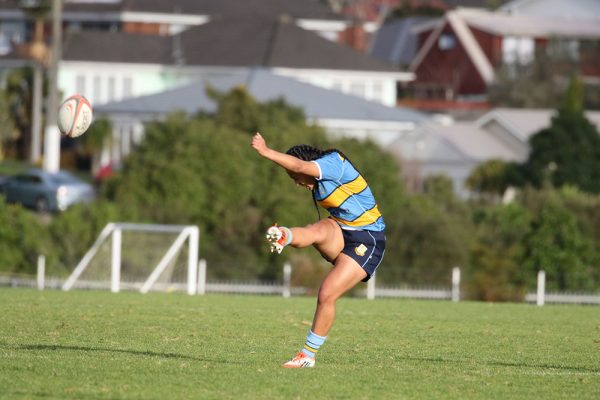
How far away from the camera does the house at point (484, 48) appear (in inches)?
3868

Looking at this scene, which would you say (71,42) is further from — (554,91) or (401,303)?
(401,303)

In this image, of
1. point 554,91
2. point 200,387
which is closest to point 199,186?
point 200,387

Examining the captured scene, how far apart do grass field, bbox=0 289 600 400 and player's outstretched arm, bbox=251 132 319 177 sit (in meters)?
1.77

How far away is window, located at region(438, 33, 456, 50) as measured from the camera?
9938 centimetres

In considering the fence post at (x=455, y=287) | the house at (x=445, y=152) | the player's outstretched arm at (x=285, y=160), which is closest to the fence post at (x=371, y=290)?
the fence post at (x=455, y=287)

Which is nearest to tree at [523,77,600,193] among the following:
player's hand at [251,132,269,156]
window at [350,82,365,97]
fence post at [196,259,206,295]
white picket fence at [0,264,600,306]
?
window at [350,82,365,97]

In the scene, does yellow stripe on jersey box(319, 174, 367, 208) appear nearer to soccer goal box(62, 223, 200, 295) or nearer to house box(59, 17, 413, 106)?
soccer goal box(62, 223, 200, 295)

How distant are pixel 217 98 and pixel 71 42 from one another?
100.0 ft

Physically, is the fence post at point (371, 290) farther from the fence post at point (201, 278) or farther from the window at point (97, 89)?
the window at point (97, 89)

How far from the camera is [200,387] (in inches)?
459

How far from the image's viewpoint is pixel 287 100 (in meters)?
70.9

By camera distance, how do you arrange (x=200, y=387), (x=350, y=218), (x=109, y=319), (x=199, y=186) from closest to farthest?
(x=200, y=387), (x=350, y=218), (x=109, y=319), (x=199, y=186)

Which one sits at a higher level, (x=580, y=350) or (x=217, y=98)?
(x=217, y=98)

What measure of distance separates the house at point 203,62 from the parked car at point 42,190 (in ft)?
95.0
